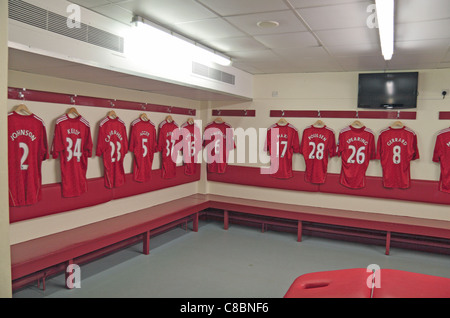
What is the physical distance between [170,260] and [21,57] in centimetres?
286

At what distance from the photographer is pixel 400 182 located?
213 inches

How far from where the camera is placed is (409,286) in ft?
6.35

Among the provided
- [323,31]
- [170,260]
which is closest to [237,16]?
[323,31]

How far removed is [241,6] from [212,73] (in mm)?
2161

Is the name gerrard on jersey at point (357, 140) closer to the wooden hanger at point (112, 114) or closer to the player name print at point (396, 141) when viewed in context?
the player name print at point (396, 141)

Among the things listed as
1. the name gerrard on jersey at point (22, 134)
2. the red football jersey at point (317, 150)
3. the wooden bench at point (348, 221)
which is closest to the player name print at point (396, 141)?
the red football jersey at point (317, 150)

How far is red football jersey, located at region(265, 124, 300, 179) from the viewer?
6109 millimetres

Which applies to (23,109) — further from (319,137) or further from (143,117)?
(319,137)

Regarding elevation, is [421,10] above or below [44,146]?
above

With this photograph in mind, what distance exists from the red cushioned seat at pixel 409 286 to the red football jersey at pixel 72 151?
3.38 meters

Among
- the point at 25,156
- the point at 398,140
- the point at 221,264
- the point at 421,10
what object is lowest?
the point at 221,264

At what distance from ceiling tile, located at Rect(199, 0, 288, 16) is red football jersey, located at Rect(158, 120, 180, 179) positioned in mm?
2861

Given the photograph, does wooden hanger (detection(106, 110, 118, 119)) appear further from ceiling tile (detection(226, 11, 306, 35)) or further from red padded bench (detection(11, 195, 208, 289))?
ceiling tile (detection(226, 11, 306, 35))

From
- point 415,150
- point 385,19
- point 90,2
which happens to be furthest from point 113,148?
point 415,150
